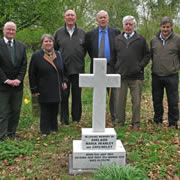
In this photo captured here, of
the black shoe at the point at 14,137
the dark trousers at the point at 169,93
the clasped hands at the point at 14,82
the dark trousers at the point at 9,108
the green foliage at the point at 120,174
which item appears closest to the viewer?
the green foliage at the point at 120,174

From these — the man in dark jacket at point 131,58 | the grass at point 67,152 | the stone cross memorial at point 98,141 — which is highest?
the man in dark jacket at point 131,58

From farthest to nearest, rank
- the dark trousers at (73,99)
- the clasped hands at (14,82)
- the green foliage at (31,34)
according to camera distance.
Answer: the green foliage at (31,34) < the dark trousers at (73,99) < the clasped hands at (14,82)

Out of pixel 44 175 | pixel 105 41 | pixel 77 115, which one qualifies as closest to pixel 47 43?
pixel 105 41

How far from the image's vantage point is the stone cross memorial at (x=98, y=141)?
434 cm

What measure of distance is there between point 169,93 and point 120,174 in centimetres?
284

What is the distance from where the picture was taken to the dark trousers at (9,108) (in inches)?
210

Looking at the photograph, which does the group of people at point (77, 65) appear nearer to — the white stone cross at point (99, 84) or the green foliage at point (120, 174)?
the white stone cross at point (99, 84)

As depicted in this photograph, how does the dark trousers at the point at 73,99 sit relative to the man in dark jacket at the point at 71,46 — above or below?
below

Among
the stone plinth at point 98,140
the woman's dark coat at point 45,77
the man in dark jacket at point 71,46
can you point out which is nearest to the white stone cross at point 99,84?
the stone plinth at point 98,140

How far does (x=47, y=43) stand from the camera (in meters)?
5.41

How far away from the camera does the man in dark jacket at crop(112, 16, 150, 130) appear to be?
18.7ft

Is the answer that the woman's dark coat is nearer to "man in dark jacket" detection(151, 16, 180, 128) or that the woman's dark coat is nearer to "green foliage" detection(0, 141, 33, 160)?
"green foliage" detection(0, 141, 33, 160)

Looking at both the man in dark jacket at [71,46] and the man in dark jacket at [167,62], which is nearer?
the man in dark jacket at [167,62]

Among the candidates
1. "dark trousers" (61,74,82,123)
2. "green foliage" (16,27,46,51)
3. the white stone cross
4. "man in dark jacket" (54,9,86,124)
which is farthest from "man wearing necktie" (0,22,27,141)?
"green foliage" (16,27,46,51)
